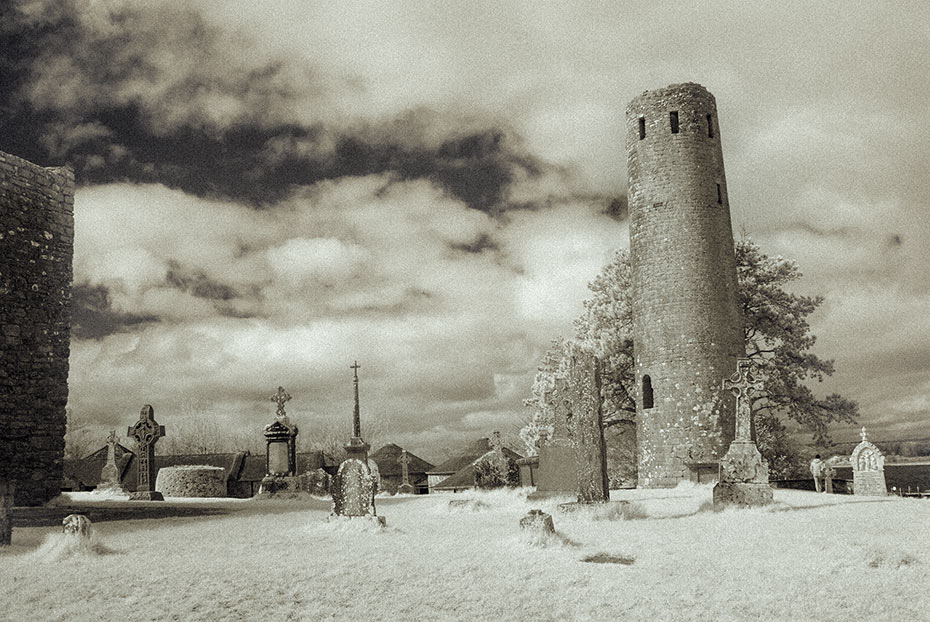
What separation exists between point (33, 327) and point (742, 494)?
46.5 feet

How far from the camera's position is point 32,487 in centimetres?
1430

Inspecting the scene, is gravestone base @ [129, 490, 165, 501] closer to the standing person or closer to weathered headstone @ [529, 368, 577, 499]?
weathered headstone @ [529, 368, 577, 499]

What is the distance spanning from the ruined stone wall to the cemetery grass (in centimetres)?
441

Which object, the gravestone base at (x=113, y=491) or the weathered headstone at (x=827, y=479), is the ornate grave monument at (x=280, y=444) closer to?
the gravestone base at (x=113, y=491)

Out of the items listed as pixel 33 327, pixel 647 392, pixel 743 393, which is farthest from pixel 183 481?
pixel 743 393

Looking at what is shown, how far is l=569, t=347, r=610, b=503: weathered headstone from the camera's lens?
13414 mm

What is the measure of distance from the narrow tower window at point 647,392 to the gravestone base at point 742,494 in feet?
39.7

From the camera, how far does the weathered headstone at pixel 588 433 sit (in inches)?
528

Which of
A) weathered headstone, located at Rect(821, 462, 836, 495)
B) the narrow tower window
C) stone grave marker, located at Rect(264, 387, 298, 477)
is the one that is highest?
the narrow tower window

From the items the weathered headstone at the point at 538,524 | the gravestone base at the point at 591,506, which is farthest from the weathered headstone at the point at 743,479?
the weathered headstone at the point at 538,524

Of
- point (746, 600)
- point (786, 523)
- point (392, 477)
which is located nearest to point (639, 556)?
point (746, 600)

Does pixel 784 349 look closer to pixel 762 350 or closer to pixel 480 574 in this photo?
pixel 762 350

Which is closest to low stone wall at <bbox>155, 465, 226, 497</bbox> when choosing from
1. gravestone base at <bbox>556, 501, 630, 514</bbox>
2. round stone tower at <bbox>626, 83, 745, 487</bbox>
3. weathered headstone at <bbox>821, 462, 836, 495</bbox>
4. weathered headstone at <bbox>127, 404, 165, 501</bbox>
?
weathered headstone at <bbox>127, 404, 165, 501</bbox>

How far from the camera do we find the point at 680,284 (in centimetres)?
2459
